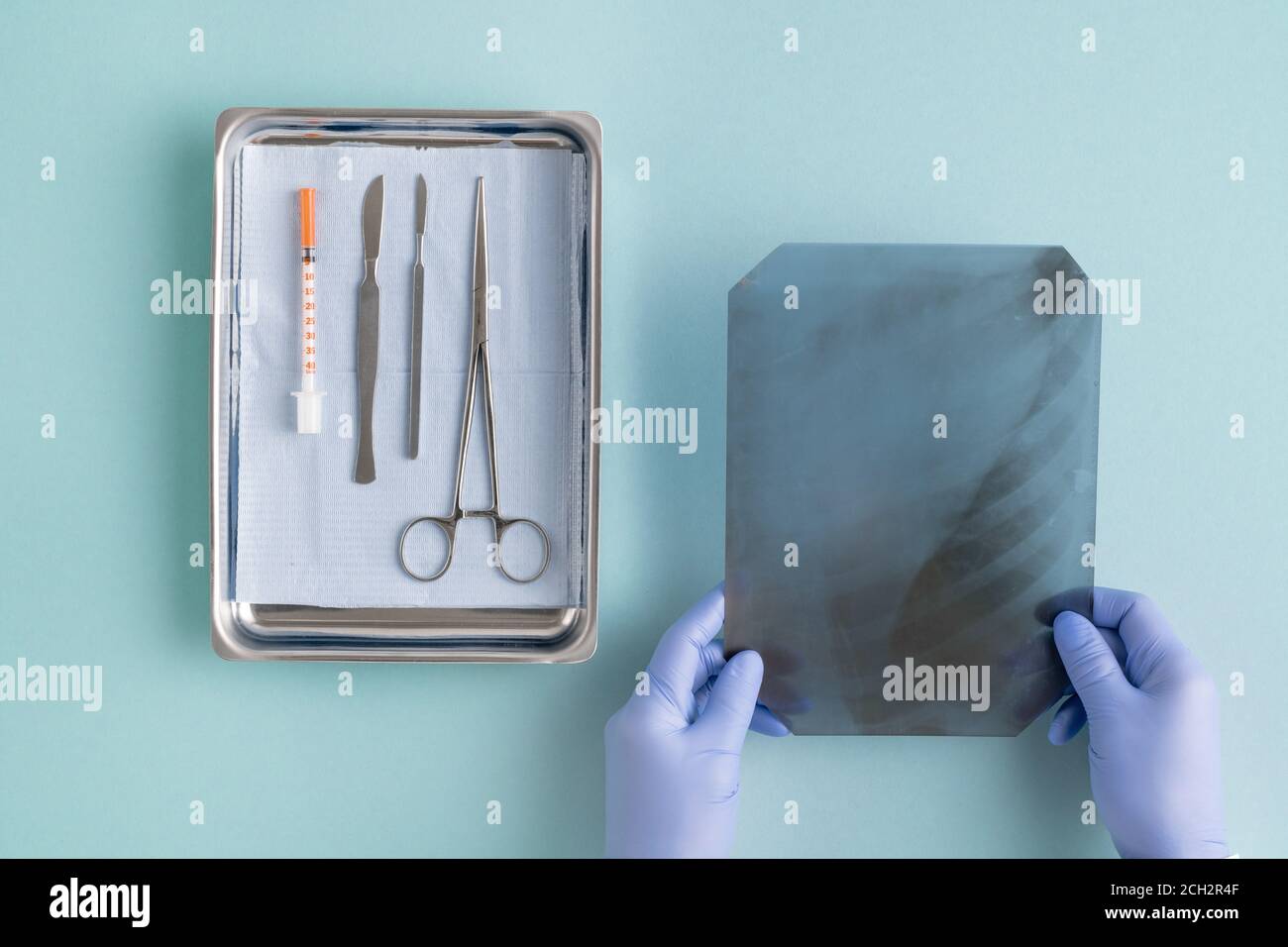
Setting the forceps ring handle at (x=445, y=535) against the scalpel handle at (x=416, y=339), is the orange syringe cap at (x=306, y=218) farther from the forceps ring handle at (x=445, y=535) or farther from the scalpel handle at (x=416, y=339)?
the forceps ring handle at (x=445, y=535)

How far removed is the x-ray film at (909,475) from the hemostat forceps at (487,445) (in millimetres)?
179

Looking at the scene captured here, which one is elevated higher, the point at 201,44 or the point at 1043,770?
the point at 201,44

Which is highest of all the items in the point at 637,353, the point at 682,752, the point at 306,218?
the point at 306,218

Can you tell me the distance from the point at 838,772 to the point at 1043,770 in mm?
175

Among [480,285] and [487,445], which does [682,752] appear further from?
[480,285]

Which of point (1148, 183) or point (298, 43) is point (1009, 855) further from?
point (298, 43)

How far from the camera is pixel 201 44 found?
2.47 feet

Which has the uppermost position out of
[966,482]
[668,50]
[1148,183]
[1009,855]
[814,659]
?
[668,50]

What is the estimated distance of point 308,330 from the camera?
2.37 ft

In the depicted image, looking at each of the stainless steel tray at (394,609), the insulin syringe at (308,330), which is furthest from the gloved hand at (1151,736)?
the insulin syringe at (308,330)

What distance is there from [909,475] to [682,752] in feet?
0.92

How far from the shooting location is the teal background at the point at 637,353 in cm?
75

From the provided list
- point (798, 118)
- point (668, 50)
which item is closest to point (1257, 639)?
point (798, 118)

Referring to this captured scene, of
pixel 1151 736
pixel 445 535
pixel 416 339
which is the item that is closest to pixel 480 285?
pixel 416 339
